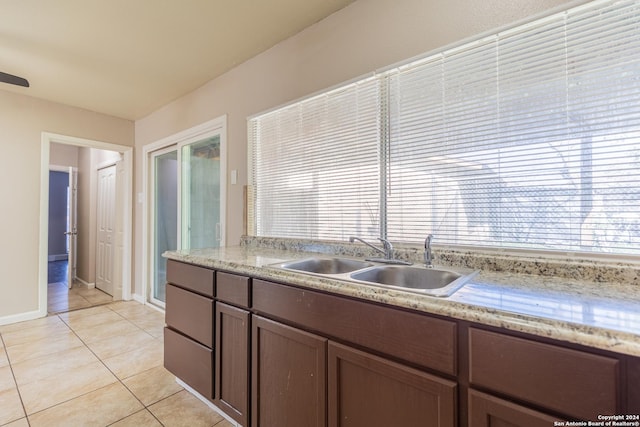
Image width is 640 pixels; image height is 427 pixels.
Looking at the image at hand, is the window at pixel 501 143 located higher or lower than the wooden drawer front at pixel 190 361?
higher

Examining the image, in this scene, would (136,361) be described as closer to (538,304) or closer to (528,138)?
(538,304)

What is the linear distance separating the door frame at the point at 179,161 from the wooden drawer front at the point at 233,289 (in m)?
1.20

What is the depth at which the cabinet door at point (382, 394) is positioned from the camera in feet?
2.90

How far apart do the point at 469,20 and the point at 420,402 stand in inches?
66.3

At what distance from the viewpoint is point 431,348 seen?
90 cm

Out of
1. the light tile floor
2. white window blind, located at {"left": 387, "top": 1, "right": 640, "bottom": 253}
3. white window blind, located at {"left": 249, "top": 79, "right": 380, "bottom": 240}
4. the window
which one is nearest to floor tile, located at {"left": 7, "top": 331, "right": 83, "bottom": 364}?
the light tile floor

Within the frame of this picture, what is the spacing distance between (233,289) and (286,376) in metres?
0.50

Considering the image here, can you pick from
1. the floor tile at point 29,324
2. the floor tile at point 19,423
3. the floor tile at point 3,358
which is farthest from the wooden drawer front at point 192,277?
the floor tile at point 29,324

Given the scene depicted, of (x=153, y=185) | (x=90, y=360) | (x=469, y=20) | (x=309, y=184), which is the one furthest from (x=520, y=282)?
(x=153, y=185)

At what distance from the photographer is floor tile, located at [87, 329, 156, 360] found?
2.48 metres

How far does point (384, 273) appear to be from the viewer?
1.49 metres

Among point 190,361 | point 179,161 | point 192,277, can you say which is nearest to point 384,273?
point 192,277

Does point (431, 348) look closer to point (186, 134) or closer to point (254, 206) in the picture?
point (254, 206)

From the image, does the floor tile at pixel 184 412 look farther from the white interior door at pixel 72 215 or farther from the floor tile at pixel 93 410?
the white interior door at pixel 72 215
